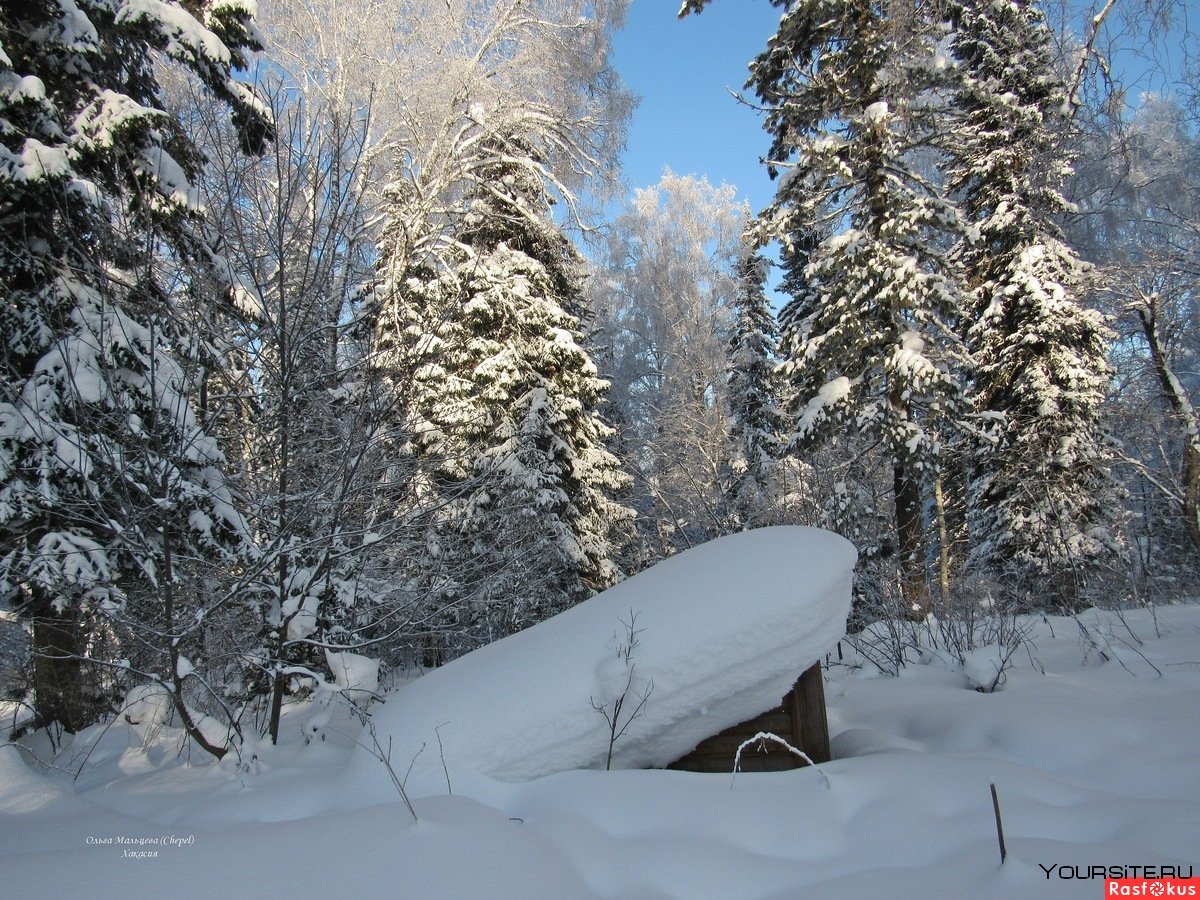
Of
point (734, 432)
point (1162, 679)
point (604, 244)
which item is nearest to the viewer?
point (1162, 679)

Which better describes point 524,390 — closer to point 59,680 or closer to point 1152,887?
point 59,680

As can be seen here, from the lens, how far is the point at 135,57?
5.53 m

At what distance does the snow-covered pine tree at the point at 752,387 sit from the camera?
16.5 m

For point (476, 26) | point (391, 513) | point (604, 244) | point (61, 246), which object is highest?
point (476, 26)

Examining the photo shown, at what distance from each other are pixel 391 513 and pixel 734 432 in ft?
42.5

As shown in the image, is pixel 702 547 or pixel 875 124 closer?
pixel 702 547

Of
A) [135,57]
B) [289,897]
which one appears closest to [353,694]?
[289,897]

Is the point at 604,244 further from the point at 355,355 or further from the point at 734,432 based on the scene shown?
the point at 355,355

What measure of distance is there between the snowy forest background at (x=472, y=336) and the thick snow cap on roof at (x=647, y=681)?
1141 millimetres

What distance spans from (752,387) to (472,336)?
27.1 ft

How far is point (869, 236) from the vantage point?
10125 mm

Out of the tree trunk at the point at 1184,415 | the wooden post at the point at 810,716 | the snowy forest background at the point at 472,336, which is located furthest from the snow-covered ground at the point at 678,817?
the tree trunk at the point at 1184,415

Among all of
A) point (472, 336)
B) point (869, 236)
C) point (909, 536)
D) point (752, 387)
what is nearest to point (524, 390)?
point (472, 336)

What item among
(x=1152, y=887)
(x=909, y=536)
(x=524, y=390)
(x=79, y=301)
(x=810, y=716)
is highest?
(x=524, y=390)
